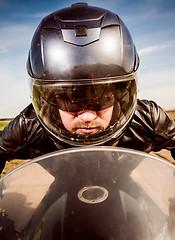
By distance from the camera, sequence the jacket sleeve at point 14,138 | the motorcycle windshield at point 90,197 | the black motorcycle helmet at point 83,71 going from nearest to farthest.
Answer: the motorcycle windshield at point 90,197 → the black motorcycle helmet at point 83,71 → the jacket sleeve at point 14,138

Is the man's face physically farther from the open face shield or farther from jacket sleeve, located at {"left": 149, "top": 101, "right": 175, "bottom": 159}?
jacket sleeve, located at {"left": 149, "top": 101, "right": 175, "bottom": 159}

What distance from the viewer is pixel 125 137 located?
Answer: 145cm

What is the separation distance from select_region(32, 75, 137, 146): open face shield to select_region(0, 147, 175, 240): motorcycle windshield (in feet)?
1.52

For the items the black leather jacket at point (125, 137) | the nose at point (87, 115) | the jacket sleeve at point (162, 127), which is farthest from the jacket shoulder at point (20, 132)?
the jacket sleeve at point (162, 127)

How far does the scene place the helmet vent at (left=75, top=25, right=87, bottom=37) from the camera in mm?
959

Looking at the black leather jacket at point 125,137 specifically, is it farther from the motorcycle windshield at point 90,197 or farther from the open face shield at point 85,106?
the motorcycle windshield at point 90,197

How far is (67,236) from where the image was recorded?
33 centimetres

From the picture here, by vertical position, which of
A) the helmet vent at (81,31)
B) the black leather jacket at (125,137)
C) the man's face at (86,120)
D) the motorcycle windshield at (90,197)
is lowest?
the black leather jacket at (125,137)

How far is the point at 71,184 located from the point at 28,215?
4.2 inches

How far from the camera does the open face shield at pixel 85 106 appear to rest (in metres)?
0.93

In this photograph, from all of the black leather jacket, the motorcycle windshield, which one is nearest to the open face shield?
the black leather jacket

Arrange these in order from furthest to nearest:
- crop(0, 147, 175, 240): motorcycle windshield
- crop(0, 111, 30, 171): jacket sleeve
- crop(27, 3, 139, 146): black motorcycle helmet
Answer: crop(0, 111, 30, 171): jacket sleeve → crop(27, 3, 139, 146): black motorcycle helmet → crop(0, 147, 175, 240): motorcycle windshield

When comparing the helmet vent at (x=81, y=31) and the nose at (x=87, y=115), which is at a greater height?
the helmet vent at (x=81, y=31)

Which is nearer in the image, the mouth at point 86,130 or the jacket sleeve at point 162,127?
the mouth at point 86,130
